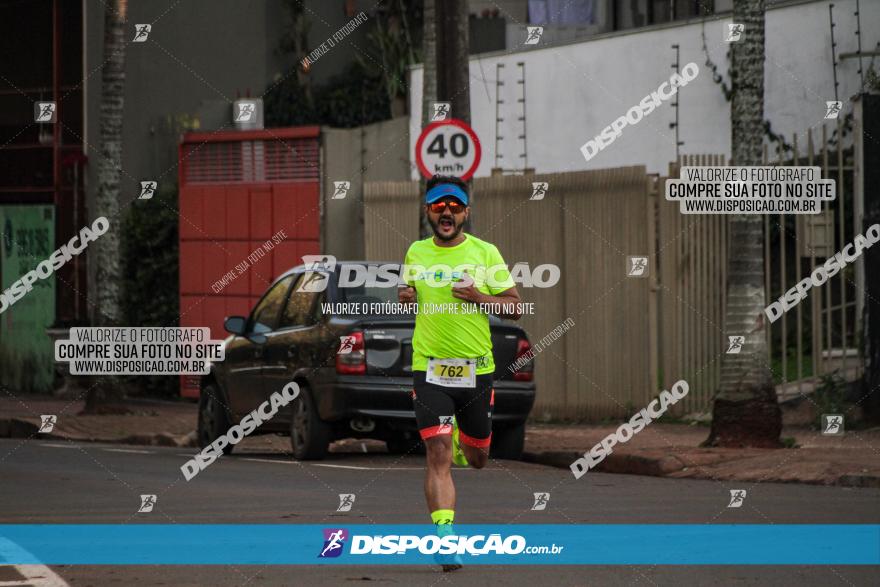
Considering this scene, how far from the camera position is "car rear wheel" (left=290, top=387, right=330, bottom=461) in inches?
616

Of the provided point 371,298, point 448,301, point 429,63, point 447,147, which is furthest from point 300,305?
point 448,301

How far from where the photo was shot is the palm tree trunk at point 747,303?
50.9ft

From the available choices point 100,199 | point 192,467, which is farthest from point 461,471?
point 100,199

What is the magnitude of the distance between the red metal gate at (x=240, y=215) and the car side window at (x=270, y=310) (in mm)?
→ 8268

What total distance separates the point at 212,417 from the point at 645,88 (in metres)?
9.20

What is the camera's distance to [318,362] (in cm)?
1554

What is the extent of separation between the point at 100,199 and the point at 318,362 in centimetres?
758

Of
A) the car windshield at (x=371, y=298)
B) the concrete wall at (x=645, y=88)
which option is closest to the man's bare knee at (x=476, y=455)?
the car windshield at (x=371, y=298)

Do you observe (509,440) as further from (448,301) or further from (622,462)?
(448,301)

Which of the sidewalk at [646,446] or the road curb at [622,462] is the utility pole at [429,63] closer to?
the sidewalk at [646,446]

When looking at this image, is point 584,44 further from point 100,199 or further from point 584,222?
point 100,199

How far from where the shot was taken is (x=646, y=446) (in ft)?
53.3

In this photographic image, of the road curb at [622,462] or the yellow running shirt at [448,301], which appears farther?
the road curb at [622,462]

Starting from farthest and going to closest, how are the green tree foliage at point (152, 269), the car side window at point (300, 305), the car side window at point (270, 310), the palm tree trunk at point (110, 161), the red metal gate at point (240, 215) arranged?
1. the green tree foliage at point (152, 269)
2. the red metal gate at point (240, 215)
3. the palm tree trunk at point (110, 161)
4. the car side window at point (270, 310)
5. the car side window at point (300, 305)
